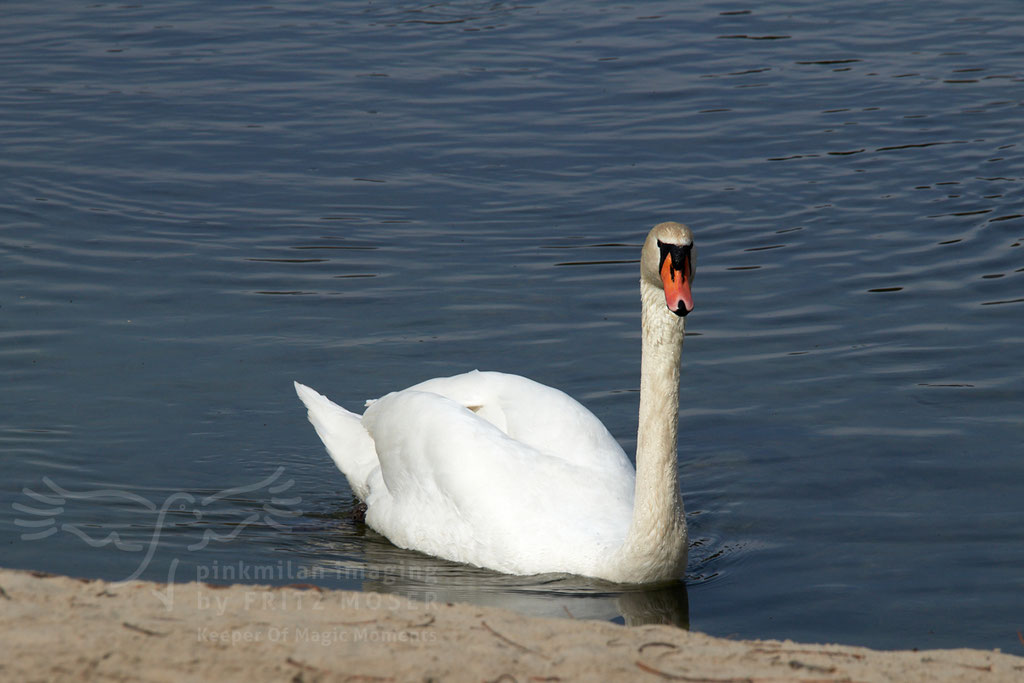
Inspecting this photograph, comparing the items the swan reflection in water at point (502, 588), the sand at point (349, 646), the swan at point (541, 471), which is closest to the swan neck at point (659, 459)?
the swan at point (541, 471)

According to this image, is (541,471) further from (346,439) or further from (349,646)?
(349,646)

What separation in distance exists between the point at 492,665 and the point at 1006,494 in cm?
397

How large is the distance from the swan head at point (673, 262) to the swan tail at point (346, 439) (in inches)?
86.8

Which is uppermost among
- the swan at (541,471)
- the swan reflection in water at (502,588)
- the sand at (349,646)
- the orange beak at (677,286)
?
the orange beak at (677,286)

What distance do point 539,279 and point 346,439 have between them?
329 cm

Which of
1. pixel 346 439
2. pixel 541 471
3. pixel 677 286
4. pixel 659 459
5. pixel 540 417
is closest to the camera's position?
pixel 677 286

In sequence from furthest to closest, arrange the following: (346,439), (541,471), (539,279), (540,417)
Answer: (539,279), (346,439), (540,417), (541,471)

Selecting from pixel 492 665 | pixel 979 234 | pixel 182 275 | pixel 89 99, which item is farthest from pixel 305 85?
pixel 492 665

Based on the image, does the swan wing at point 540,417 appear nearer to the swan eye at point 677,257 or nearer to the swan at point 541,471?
the swan at point 541,471

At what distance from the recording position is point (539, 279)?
35.0ft

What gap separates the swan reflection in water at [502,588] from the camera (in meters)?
6.11

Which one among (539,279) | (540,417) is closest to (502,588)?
(540,417)

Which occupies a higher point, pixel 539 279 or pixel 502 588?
pixel 539 279

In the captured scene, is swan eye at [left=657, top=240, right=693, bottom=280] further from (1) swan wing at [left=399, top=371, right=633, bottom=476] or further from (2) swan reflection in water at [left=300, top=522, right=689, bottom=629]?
(2) swan reflection in water at [left=300, top=522, right=689, bottom=629]
